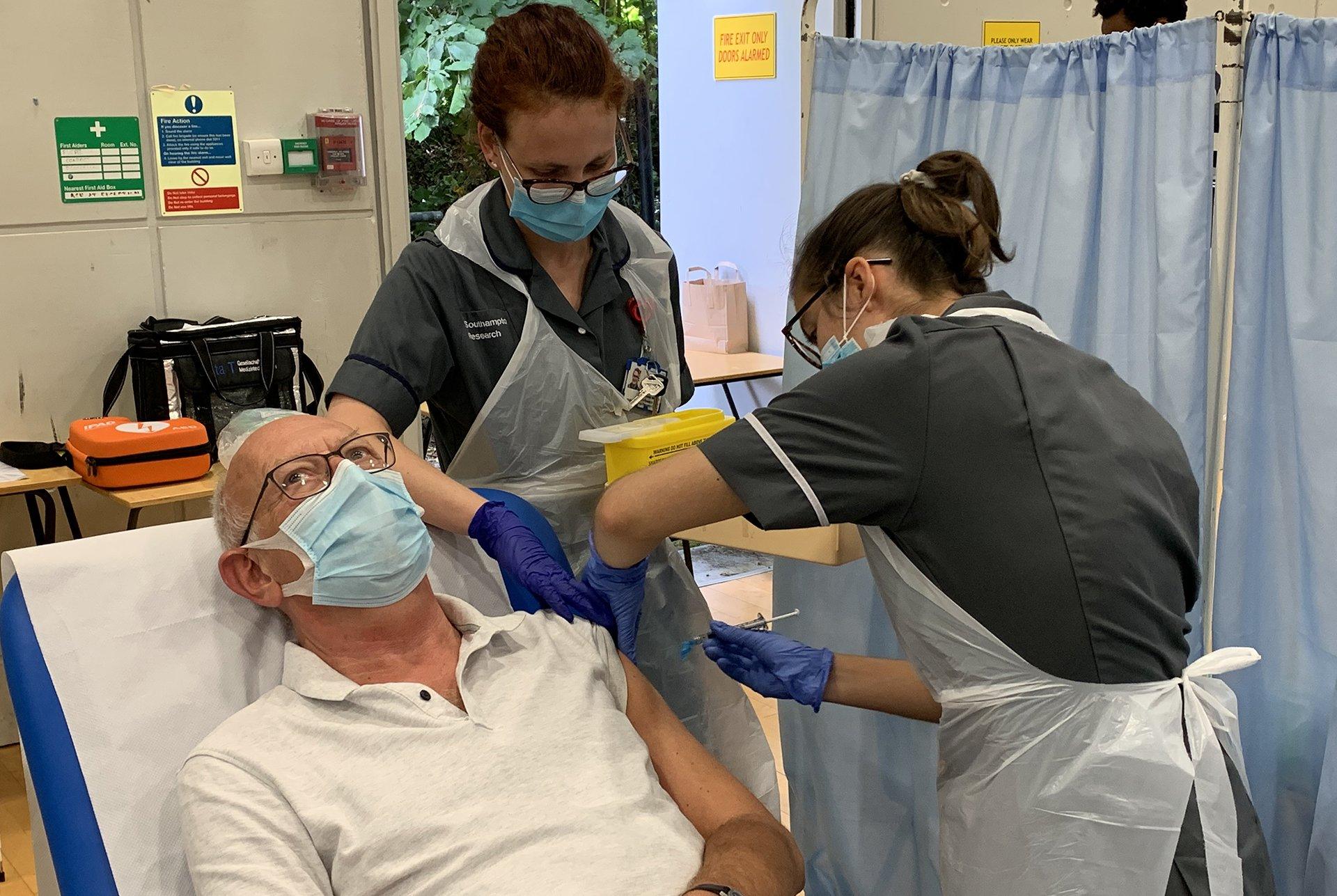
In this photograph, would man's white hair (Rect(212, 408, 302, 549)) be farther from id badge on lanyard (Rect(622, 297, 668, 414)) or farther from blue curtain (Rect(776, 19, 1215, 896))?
blue curtain (Rect(776, 19, 1215, 896))

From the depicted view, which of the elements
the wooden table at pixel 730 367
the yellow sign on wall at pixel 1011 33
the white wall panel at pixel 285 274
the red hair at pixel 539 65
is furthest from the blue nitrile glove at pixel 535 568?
the wooden table at pixel 730 367

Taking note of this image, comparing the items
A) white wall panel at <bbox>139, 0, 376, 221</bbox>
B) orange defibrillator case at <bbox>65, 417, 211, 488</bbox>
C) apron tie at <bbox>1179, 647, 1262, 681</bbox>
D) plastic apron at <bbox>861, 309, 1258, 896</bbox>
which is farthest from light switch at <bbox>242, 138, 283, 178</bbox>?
apron tie at <bbox>1179, 647, 1262, 681</bbox>

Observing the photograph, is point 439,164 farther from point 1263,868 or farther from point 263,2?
point 1263,868

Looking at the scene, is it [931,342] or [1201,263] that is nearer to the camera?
[931,342]

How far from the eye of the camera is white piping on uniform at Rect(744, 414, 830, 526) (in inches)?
52.7

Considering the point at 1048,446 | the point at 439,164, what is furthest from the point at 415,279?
the point at 439,164

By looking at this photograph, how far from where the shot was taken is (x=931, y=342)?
1.33 m

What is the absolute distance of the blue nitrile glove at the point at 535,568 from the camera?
5.59ft

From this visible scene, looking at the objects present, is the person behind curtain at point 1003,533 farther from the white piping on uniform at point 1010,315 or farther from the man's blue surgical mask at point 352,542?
the man's blue surgical mask at point 352,542

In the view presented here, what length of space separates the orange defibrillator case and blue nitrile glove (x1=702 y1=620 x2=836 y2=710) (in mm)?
1660

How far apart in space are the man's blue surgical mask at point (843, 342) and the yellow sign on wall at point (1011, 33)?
117cm

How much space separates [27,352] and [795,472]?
8.17 feet

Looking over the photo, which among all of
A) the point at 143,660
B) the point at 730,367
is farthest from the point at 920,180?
the point at 730,367

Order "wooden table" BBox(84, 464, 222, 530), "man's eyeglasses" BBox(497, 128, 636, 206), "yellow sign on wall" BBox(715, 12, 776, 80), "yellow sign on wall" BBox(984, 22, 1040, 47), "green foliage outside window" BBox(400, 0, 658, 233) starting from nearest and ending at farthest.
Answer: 1. "man's eyeglasses" BBox(497, 128, 636, 206)
2. "yellow sign on wall" BBox(984, 22, 1040, 47)
3. "wooden table" BBox(84, 464, 222, 530)
4. "green foliage outside window" BBox(400, 0, 658, 233)
5. "yellow sign on wall" BBox(715, 12, 776, 80)
